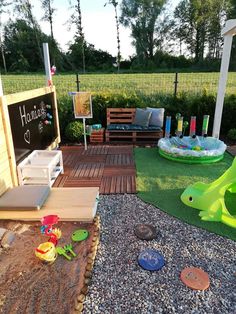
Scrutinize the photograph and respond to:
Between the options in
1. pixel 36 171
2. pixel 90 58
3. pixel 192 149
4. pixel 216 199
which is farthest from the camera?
pixel 90 58

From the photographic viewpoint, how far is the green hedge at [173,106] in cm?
769

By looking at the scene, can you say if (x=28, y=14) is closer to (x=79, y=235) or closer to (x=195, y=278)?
(x=79, y=235)

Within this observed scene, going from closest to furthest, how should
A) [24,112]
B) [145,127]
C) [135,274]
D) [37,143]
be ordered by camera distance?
[135,274] → [24,112] → [37,143] → [145,127]

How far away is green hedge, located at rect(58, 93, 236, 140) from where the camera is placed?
303 inches

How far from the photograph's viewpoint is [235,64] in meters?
27.3

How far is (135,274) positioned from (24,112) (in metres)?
3.28

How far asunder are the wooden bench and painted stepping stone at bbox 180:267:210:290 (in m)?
4.95

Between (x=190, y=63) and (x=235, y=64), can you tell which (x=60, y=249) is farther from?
(x=190, y=63)

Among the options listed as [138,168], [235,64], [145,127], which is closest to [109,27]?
[235,64]

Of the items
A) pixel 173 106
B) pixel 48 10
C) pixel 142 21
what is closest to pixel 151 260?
pixel 173 106

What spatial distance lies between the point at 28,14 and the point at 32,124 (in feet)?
114

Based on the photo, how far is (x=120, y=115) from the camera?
7703 millimetres

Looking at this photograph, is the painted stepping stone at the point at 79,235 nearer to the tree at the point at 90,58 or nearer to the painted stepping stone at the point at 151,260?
the painted stepping stone at the point at 151,260

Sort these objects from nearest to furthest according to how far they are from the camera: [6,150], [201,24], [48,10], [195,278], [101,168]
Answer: [195,278]
[6,150]
[101,168]
[48,10]
[201,24]
